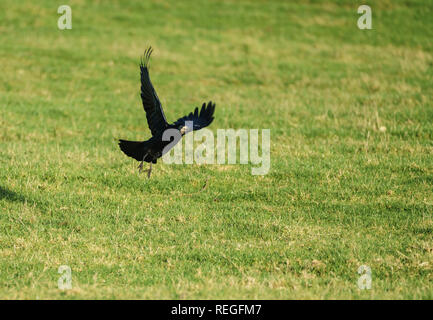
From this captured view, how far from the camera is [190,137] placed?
13289 millimetres

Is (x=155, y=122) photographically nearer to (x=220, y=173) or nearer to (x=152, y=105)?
(x=152, y=105)

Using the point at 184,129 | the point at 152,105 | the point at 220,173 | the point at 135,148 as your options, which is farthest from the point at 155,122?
the point at 220,173

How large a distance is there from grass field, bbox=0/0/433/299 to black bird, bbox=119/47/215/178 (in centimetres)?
97

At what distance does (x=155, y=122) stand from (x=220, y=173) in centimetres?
251

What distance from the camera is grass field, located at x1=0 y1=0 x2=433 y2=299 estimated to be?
7.78 metres

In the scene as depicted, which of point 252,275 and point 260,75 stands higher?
point 260,75

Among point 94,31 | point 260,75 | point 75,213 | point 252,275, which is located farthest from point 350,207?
point 94,31

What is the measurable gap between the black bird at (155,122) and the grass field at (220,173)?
3.18 ft

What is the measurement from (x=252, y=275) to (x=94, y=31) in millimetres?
17409

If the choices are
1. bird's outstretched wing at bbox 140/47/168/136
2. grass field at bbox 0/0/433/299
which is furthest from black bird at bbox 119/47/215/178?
grass field at bbox 0/0/433/299

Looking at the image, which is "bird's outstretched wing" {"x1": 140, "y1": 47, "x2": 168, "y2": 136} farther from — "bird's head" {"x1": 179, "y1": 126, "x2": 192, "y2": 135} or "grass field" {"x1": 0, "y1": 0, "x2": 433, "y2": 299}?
"grass field" {"x1": 0, "y1": 0, "x2": 433, "y2": 299}

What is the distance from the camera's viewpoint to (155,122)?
8.95 meters

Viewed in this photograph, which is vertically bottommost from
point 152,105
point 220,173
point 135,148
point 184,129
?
point 220,173
